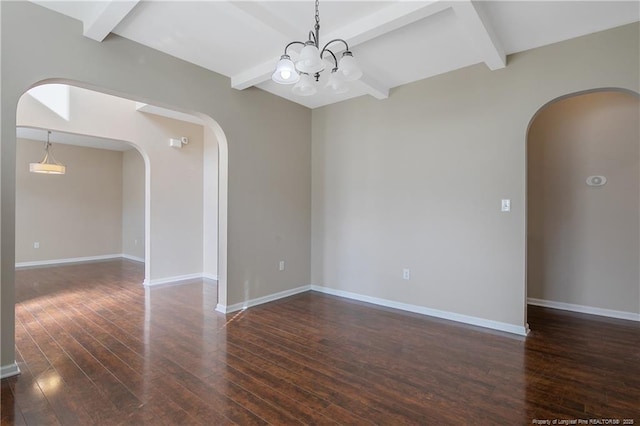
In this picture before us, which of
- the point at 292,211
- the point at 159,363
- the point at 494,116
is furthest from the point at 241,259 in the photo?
the point at 494,116

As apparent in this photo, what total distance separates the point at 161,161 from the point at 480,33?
15.9 ft

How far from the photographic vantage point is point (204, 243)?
5.84 meters

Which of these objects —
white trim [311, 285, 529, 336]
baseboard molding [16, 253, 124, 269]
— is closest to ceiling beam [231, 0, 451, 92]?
white trim [311, 285, 529, 336]

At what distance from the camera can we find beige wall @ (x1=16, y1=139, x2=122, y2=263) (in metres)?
6.62

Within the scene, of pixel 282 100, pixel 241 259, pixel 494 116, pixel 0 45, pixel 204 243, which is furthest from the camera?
pixel 204 243

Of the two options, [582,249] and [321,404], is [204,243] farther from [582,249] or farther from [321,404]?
[582,249]

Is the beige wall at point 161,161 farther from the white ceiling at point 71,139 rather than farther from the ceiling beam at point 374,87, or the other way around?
the ceiling beam at point 374,87

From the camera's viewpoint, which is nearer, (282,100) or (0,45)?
(0,45)

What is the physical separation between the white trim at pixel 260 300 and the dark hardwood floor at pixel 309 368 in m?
0.12

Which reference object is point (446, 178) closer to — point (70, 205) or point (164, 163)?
point (164, 163)

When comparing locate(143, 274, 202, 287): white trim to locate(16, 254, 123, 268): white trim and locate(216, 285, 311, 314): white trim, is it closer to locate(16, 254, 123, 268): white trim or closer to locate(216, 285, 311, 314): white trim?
locate(216, 285, 311, 314): white trim

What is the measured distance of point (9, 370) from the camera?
89.4 inches

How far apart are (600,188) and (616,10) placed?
6.53 ft

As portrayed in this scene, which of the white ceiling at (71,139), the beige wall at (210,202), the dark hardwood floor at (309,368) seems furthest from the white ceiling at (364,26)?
the white ceiling at (71,139)
